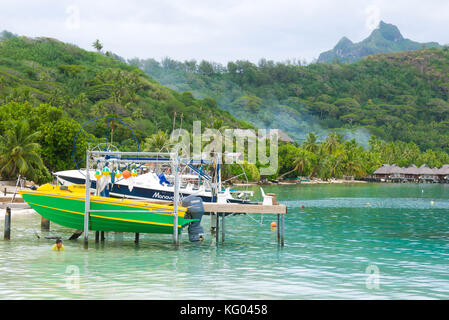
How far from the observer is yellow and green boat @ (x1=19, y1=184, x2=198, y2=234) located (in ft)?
73.7

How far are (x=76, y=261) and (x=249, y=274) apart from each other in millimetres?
6639

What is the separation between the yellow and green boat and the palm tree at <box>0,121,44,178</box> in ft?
80.0

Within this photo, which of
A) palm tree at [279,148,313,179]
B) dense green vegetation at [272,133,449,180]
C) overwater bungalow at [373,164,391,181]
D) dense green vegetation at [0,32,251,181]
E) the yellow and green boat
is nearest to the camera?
the yellow and green boat

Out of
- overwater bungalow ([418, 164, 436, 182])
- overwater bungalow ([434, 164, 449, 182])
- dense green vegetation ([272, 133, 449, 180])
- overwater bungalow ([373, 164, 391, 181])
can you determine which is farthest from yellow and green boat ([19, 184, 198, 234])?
overwater bungalow ([434, 164, 449, 182])

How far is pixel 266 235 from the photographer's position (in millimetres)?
30516

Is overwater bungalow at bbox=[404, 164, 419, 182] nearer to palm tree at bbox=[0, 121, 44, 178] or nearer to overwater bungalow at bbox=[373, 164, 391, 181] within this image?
overwater bungalow at bbox=[373, 164, 391, 181]

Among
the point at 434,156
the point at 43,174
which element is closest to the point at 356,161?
the point at 434,156

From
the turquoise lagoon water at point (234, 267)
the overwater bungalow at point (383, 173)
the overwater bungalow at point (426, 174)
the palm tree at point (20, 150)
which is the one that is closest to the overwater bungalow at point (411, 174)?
the overwater bungalow at point (426, 174)

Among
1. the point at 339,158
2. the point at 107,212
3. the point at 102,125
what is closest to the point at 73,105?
the point at 102,125

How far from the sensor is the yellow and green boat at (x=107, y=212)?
2247 cm

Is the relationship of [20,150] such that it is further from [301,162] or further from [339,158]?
[339,158]

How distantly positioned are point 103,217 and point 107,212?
0.56 meters

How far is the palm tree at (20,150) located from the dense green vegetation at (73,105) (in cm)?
16

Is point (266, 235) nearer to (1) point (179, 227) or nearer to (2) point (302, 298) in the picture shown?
(1) point (179, 227)
